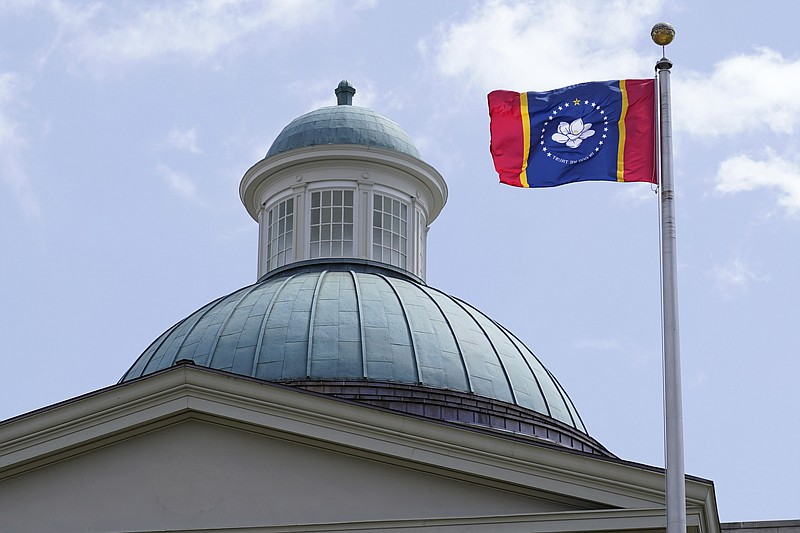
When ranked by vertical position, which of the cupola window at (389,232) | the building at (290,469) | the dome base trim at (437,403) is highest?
the cupola window at (389,232)

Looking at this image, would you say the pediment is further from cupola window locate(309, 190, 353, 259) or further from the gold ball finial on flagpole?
cupola window locate(309, 190, 353, 259)

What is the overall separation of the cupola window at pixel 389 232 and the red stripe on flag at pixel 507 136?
14884 mm

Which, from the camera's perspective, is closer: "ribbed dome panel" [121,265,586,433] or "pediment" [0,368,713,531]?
"pediment" [0,368,713,531]

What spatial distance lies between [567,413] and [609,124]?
1329cm

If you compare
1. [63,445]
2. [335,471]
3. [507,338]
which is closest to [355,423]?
[335,471]

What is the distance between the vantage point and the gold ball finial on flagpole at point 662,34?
22.7 m

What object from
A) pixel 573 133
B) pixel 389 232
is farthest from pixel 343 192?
pixel 573 133

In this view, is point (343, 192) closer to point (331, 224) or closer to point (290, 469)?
point (331, 224)

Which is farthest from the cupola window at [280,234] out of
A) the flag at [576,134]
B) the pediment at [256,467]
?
the flag at [576,134]

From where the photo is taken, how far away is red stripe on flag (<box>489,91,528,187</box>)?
917 inches

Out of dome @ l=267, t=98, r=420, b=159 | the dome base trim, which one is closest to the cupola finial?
dome @ l=267, t=98, r=420, b=159

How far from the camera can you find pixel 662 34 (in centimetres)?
2273

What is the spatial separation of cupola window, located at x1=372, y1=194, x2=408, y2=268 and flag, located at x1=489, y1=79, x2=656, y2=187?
49.3 ft

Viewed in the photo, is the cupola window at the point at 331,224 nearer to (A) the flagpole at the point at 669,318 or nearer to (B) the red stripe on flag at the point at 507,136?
(B) the red stripe on flag at the point at 507,136
